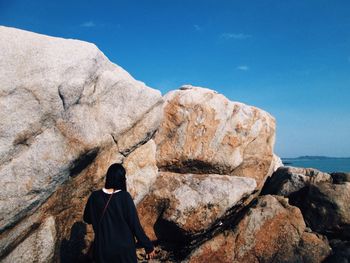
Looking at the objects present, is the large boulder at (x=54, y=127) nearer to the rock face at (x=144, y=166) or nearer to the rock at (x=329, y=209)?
the rock face at (x=144, y=166)

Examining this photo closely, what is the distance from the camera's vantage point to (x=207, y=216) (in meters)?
15.3

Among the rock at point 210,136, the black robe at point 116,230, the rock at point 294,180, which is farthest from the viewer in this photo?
the rock at point 294,180

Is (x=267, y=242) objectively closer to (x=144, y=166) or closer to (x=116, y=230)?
(x=144, y=166)

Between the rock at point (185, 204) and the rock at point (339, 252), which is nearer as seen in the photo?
the rock at point (339, 252)

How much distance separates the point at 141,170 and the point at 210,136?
172 inches

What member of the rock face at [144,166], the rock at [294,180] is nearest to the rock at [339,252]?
the rock face at [144,166]

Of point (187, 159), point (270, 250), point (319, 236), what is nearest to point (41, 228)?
point (187, 159)

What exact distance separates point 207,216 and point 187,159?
3.24 meters

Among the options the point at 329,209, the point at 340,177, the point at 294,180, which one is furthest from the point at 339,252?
the point at 340,177

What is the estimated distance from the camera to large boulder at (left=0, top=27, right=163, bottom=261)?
11492 mm

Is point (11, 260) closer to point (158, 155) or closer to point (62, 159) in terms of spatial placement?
point (62, 159)

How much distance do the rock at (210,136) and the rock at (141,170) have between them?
3.56 feet

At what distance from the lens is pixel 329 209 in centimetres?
1658

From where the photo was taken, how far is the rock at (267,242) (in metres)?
14.7
